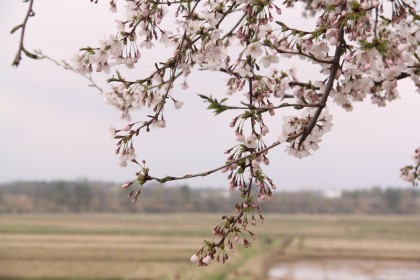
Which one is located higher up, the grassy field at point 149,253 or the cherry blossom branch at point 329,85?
the cherry blossom branch at point 329,85

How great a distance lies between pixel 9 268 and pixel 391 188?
138 metres

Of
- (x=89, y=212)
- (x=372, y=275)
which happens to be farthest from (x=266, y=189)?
(x=89, y=212)

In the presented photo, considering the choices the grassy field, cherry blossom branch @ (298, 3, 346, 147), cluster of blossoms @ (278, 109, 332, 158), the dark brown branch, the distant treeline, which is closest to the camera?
the dark brown branch

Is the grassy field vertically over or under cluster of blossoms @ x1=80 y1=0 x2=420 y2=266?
under

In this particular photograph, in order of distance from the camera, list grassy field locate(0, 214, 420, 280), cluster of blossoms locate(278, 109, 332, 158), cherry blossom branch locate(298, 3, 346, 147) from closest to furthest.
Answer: cherry blossom branch locate(298, 3, 346, 147) → cluster of blossoms locate(278, 109, 332, 158) → grassy field locate(0, 214, 420, 280)

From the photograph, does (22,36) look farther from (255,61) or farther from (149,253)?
(149,253)

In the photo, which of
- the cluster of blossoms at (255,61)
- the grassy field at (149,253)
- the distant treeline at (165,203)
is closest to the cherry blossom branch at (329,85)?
the cluster of blossoms at (255,61)

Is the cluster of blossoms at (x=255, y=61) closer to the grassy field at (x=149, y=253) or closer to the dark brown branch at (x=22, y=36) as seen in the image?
the dark brown branch at (x=22, y=36)

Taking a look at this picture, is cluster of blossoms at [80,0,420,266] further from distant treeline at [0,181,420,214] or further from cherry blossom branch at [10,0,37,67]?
distant treeline at [0,181,420,214]

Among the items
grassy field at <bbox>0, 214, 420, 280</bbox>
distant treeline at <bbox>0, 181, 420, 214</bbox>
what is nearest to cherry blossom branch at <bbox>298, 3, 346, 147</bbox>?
grassy field at <bbox>0, 214, 420, 280</bbox>

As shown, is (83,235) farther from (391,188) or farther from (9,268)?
(391,188)

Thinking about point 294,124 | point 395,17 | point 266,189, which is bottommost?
point 266,189

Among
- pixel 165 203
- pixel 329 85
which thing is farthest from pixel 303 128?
pixel 165 203

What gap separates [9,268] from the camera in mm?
32500
